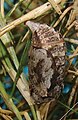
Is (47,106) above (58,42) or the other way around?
the other way around

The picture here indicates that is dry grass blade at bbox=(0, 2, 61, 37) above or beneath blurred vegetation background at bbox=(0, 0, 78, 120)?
above

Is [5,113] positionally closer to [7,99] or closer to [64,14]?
[7,99]

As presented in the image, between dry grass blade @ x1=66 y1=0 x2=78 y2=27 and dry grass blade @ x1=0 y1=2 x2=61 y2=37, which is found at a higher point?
dry grass blade @ x1=0 y1=2 x2=61 y2=37

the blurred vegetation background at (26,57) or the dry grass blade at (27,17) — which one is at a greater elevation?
the dry grass blade at (27,17)

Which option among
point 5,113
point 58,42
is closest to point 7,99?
point 5,113

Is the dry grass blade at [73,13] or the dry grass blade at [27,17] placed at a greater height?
the dry grass blade at [27,17]

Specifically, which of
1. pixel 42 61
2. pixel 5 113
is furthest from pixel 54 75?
pixel 5 113

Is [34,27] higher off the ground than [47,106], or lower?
higher

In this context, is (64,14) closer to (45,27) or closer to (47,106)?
(45,27)

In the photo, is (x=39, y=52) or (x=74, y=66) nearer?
(x=39, y=52)
